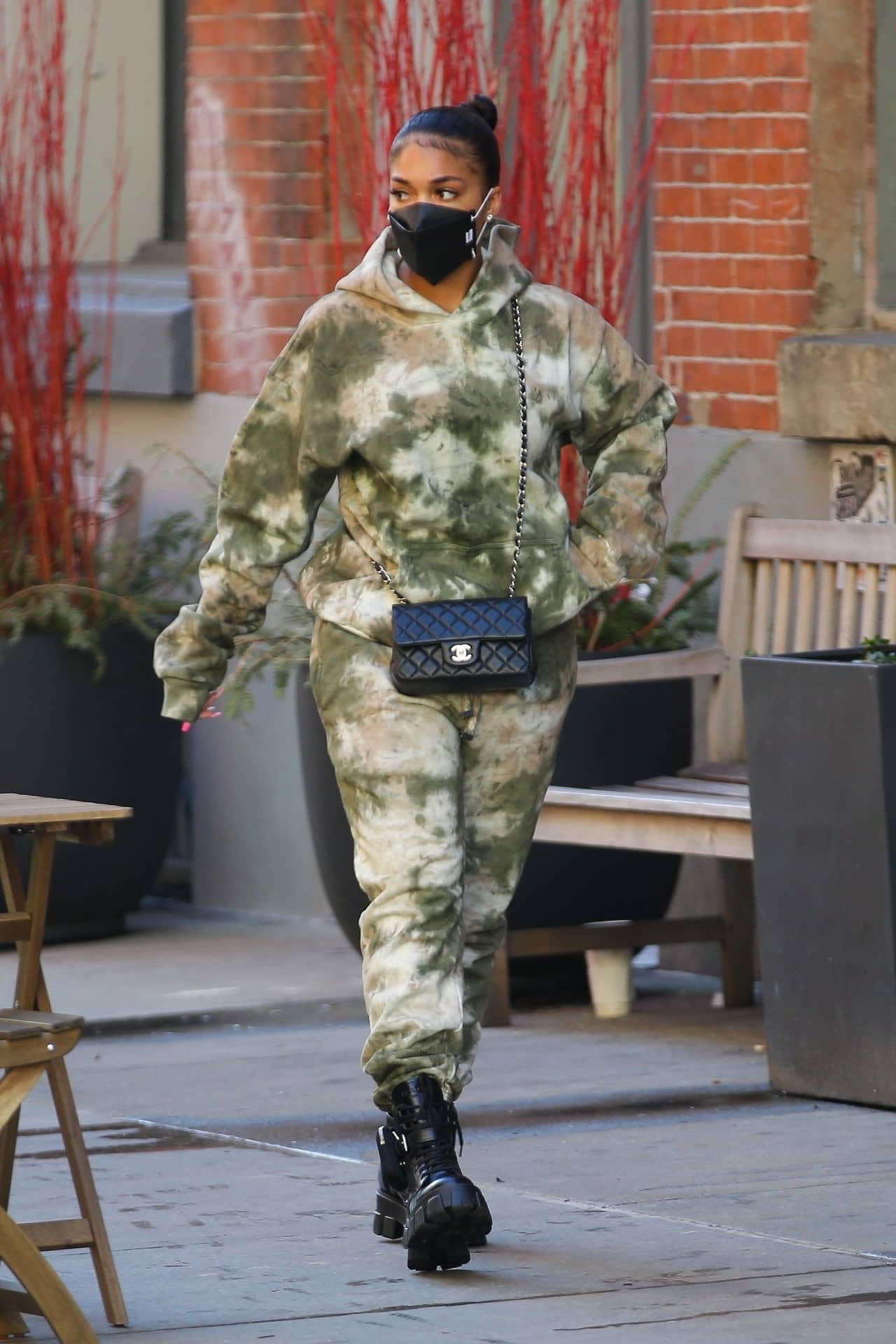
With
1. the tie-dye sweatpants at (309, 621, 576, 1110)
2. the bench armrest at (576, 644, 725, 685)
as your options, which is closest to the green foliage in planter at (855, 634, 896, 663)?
the bench armrest at (576, 644, 725, 685)

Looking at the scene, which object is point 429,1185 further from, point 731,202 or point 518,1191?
point 731,202

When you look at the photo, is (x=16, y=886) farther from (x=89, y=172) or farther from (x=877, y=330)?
(x=89, y=172)

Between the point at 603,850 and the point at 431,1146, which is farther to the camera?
the point at 603,850

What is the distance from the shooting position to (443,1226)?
4449mm

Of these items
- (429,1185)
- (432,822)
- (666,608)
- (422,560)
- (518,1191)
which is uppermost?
(422,560)

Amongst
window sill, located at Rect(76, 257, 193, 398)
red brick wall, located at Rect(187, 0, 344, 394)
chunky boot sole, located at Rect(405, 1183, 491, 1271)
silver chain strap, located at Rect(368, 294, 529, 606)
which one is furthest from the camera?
window sill, located at Rect(76, 257, 193, 398)

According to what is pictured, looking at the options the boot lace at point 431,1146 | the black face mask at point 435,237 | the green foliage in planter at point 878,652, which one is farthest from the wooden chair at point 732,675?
the black face mask at point 435,237

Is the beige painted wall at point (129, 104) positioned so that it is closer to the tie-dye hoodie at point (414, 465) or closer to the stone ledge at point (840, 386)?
the stone ledge at point (840, 386)

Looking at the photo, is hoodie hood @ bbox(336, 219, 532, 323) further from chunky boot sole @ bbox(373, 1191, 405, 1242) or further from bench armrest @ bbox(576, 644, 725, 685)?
bench armrest @ bbox(576, 644, 725, 685)

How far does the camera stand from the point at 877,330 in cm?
731

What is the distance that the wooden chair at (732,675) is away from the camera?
6641 mm

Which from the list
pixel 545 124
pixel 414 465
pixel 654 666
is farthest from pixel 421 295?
pixel 545 124

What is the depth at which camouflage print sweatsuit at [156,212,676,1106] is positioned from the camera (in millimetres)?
4594

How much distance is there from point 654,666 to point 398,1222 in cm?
256
